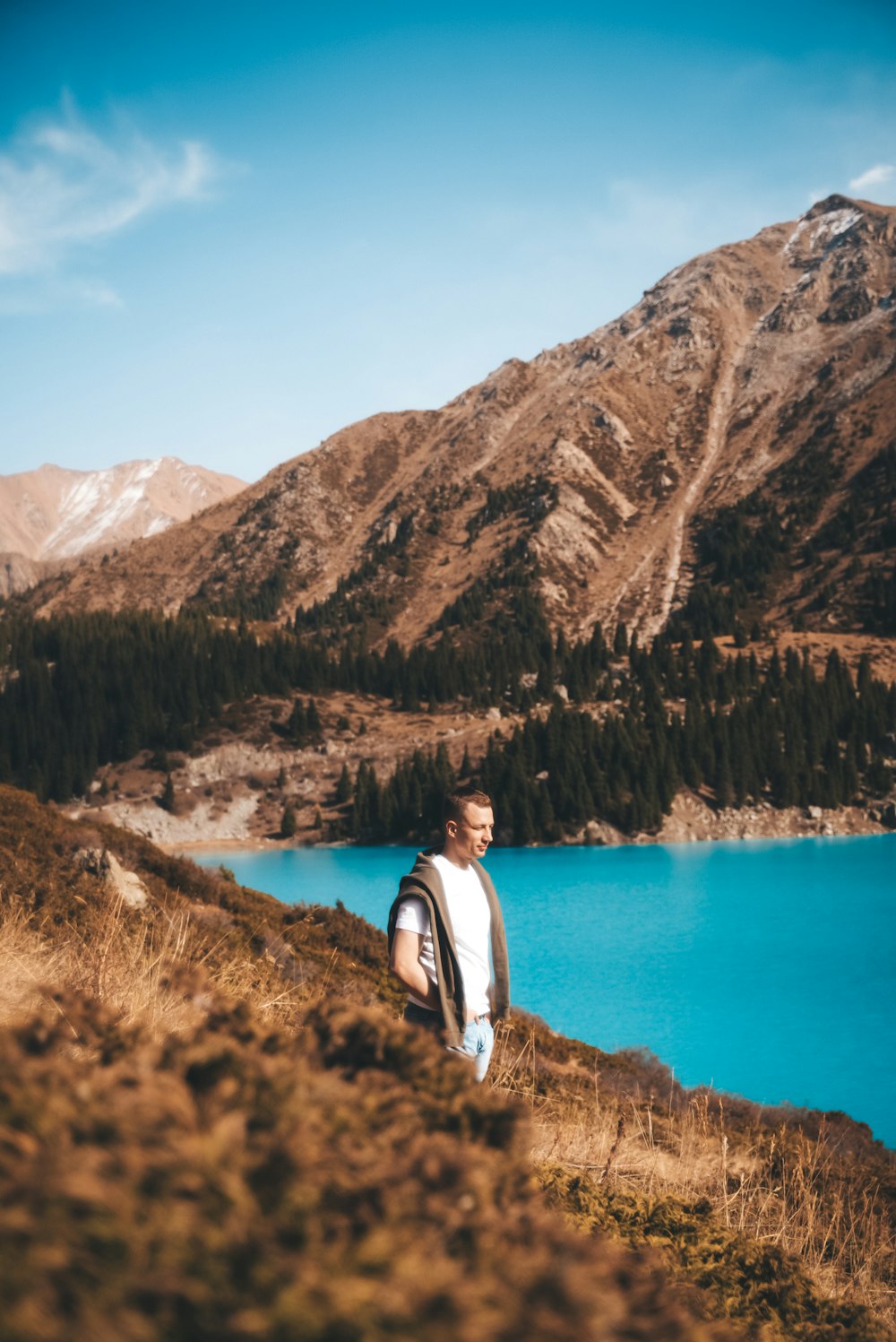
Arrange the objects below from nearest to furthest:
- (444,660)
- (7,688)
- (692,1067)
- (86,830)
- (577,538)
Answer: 1. (86,830)
2. (692,1067)
3. (7,688)
4. (444,660)
5. (577,538)

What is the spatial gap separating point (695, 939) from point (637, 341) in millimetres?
181769

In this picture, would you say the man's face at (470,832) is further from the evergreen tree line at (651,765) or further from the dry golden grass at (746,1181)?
the evergreen tree line at (651,765)

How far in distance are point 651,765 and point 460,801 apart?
71.6 metres

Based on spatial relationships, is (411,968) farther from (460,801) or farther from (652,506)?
(652,506)

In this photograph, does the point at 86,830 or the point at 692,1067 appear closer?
the point at 86,830

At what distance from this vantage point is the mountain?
132875 millimetres

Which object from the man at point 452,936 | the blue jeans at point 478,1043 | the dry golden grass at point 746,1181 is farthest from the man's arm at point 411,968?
the dry golden grass at point 746,1181

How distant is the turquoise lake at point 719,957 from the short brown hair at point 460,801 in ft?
49.5

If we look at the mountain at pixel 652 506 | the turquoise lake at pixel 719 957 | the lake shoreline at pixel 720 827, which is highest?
the mountain at pixel 652 506

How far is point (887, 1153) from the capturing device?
11383 millimetres

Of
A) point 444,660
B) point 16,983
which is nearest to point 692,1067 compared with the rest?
point 16,983

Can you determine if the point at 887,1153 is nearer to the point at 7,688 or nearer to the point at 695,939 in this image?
the point at 695,939

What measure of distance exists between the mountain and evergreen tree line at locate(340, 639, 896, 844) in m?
38.7

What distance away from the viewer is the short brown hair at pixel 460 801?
5.17 meters
